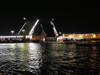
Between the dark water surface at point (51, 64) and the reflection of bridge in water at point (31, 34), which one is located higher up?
the reflection of bridge in water at point (31, 34)

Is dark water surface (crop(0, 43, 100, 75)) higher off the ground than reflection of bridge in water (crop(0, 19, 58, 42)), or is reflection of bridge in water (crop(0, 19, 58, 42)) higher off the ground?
reflection of bridge in water (crop(0, 19, 58, 42))

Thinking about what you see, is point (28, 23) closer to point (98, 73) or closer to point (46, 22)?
point (46, 22)

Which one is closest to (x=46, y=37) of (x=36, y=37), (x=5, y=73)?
(x=36, y=37)

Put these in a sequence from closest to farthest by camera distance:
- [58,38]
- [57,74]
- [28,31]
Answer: [57,74]
[28,31]
[58,38]

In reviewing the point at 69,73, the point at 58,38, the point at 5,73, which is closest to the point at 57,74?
the point at 69,73

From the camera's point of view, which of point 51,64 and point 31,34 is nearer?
point 51,64

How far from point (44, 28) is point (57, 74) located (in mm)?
81895

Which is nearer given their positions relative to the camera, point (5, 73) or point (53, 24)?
point (5, 73)

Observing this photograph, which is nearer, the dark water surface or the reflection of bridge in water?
the dark water surface

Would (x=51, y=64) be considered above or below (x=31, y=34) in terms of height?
below

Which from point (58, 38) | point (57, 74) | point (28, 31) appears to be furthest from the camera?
point (58, 38)

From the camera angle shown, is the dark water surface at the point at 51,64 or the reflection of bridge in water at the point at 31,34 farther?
the reflection of bridge in water at the point at 31,34

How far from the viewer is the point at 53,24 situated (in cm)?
9556

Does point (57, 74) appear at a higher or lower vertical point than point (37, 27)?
lower
